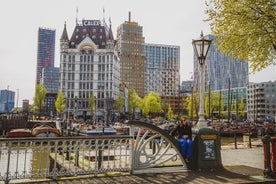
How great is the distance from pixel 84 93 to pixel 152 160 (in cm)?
8771

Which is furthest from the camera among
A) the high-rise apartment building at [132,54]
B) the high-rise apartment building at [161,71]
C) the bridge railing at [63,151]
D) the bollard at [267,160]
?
the high-rise apartment building at [161,71]

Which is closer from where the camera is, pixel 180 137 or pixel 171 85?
pixel 180 137

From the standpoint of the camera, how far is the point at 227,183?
25.5 ft

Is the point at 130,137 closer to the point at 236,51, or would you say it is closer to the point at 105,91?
the point at 236,51

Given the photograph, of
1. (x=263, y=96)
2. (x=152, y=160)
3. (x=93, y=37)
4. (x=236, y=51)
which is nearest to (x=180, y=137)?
(x=152, y=160)

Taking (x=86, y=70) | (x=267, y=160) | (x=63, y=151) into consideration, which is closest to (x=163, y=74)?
(x=86, y=70)

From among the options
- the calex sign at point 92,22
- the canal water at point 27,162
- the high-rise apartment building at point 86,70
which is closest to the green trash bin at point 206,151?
the canal water at point 27,162

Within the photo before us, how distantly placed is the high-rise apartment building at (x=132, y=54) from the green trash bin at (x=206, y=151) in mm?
146168

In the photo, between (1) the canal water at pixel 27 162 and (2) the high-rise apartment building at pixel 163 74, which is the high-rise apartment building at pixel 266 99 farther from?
(1) the canal water at pixel 27 162

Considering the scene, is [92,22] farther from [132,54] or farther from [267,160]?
[267,160]

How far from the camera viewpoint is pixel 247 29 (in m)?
13.0

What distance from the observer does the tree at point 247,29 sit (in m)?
12.4

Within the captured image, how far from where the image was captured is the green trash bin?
1019 cm

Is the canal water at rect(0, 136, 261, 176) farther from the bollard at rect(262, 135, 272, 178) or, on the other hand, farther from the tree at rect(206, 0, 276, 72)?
the tree at rect(206, 0, 276, 72)
